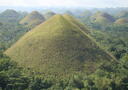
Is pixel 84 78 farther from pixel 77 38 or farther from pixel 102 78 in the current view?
pixel 77 38

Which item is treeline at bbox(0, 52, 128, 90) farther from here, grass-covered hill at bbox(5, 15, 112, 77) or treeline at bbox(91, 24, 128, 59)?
treeline at bbox(91, 24, 128, 59)

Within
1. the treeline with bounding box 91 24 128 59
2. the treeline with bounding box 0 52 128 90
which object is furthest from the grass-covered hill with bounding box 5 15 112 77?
the treeline with bounding box 91 24 128 59

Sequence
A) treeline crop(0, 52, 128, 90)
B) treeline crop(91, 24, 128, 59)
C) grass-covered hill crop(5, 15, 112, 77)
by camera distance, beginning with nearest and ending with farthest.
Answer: treeline crop(0, 52, 128, 90) < grass-covered hill crop(5, 15, 112, 77) < treeline crop(91, 24, 128, 59)

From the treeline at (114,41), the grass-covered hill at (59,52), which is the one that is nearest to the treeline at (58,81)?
the grass-covered hill at (59,52)

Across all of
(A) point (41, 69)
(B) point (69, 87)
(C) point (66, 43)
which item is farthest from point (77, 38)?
(B) point (69, 87)

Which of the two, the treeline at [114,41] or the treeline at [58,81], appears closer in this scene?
the treeline at [58,81]

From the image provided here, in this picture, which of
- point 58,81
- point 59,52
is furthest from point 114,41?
point 58,81

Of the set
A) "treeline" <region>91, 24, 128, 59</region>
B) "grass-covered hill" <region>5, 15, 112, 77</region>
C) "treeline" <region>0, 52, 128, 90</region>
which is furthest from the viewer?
"treeline" <region>91, 24, 128, 59</region>

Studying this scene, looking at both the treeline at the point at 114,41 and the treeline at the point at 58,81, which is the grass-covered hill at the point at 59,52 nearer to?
the treeline at the point at 58,81
